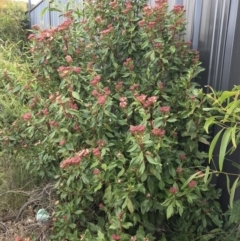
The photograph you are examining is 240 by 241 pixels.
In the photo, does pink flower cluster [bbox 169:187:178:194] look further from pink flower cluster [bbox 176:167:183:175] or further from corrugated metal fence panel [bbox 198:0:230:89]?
corrugated metal fence panel [bbox 198:0:230:89]

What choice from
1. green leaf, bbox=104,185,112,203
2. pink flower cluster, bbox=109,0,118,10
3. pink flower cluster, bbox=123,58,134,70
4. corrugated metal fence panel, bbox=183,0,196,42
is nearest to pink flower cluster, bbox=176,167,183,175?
green leaf, bbox=104,185,112,203

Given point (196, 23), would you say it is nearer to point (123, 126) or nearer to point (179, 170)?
point (123, 126)

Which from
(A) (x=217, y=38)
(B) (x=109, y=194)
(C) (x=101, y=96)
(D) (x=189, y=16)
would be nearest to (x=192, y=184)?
(B) (x=109, y=194)

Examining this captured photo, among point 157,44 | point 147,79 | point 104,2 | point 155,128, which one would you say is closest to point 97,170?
point 155,128

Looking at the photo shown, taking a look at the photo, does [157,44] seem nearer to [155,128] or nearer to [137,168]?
[155,128]

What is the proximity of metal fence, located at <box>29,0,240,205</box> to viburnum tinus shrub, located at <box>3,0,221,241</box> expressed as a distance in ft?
0.54

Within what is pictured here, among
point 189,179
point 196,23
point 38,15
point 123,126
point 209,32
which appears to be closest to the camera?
point 189,179

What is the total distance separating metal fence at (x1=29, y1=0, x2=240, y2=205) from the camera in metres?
2.19

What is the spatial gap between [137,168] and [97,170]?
0.92 ft

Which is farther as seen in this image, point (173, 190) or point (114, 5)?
point (114, 5)

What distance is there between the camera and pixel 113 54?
250 cm

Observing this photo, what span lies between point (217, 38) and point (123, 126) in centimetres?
94

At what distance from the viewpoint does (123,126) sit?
2.30 metres

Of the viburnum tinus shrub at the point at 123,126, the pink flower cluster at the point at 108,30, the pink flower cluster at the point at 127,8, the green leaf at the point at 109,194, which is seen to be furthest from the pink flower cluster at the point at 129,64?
the green leaf at the point at 109,194
